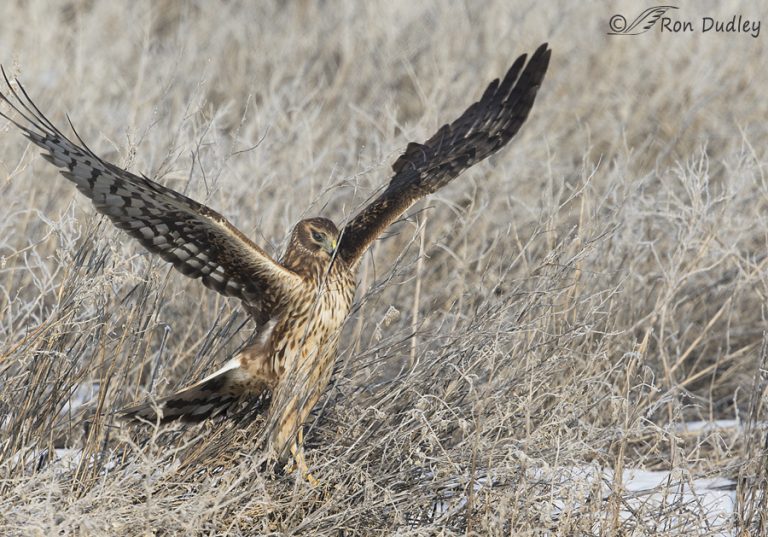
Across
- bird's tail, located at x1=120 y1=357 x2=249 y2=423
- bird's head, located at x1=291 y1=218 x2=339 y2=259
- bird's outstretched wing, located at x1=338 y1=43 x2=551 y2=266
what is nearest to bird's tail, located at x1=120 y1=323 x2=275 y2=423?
bird's tail, located at x1=120 y1=357 x2=249 y2=423

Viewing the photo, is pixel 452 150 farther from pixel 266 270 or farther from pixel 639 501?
pixel 639 501

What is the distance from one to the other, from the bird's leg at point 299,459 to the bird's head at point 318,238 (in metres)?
0.59

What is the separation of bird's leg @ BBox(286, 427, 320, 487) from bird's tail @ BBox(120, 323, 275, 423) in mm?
221

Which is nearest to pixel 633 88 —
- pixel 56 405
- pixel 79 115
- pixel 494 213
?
pixel 494 213

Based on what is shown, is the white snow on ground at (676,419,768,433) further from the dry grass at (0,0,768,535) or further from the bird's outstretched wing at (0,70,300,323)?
the bird's outstretched wing at (0,70,300,323)

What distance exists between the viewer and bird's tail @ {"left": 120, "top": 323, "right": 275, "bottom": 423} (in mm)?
3568

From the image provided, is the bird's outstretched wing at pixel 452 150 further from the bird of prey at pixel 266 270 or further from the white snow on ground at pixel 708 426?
the white snow on ground at pixel 708 426

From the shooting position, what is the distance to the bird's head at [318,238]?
3.82m

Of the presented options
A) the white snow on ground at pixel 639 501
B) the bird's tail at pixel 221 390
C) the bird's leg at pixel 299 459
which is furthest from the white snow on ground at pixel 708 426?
the bird's tail at pixel 221 390

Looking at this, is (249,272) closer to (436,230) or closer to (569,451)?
(569,451)

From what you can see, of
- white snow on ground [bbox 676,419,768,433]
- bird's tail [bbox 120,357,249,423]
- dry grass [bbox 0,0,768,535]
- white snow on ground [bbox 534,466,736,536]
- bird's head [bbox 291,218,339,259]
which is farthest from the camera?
white snow on ground [bbox 676,419,768,433]

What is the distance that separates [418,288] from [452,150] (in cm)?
55

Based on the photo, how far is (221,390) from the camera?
372cm
